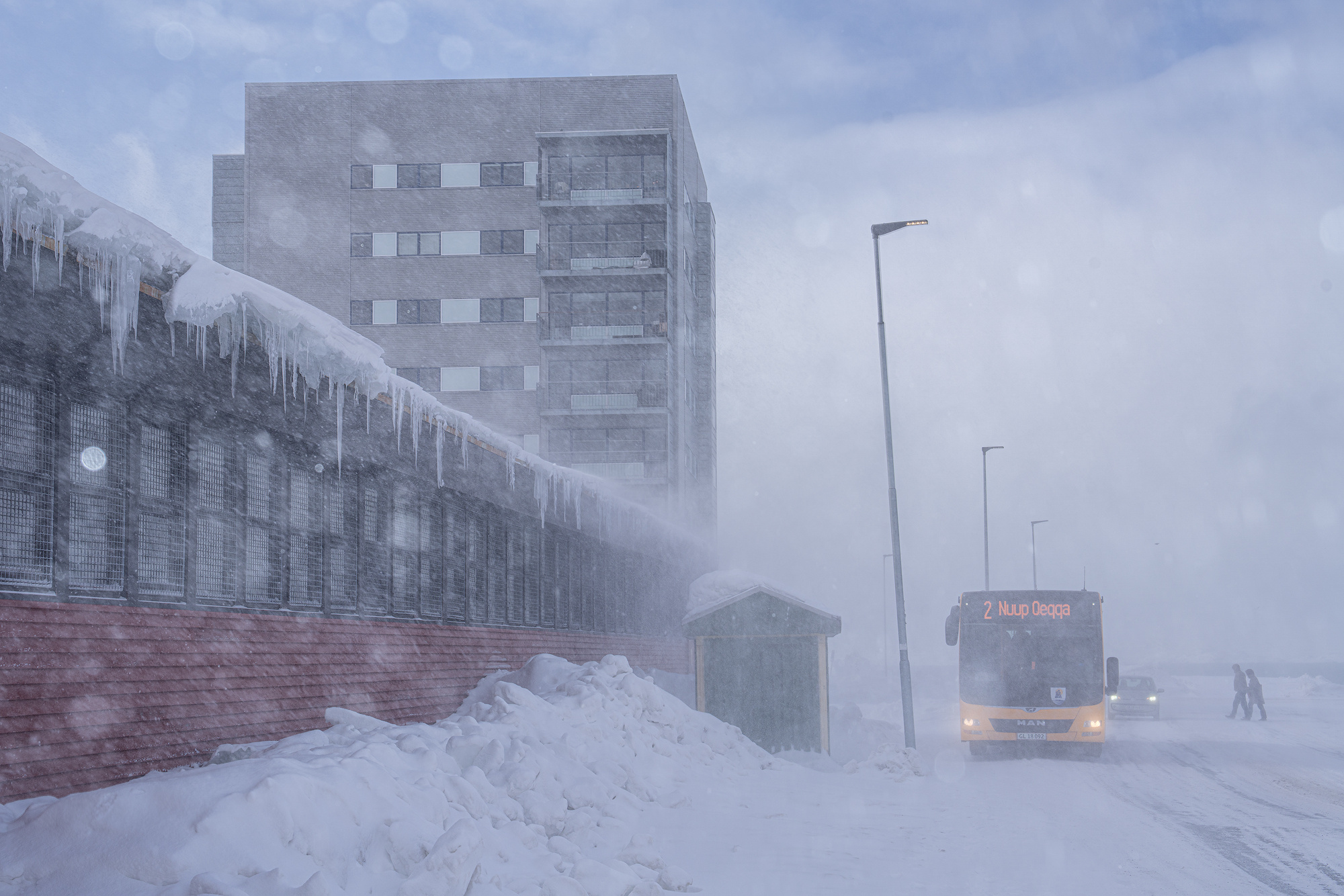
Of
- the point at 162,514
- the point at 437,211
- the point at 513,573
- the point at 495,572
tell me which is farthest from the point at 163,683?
the point at 437,211

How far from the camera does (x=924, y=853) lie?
35.4ft

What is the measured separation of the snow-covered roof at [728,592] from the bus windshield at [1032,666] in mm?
3042

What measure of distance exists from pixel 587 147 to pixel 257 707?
1450 inches

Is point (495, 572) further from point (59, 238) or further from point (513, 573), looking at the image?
point (59, 238)

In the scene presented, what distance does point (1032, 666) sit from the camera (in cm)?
2238

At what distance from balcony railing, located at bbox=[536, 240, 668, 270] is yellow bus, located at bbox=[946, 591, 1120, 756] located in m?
25.0

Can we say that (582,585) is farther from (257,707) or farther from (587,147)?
(587,147)

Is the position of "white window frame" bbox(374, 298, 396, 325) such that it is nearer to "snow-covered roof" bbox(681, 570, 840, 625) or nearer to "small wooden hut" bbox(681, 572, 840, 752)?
"snow-covered roof" bbox(681, 570, 840, 625)

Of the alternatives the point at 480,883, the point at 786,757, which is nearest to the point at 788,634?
the point at 786,757

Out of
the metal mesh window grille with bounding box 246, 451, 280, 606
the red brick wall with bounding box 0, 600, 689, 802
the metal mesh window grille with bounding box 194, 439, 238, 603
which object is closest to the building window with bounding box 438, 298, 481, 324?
the red brick wall with bounding box 0, 600, 689, 802

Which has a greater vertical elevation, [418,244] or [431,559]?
[418,244]

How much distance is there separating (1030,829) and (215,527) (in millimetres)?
8968

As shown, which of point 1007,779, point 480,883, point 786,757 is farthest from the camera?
point 786,757

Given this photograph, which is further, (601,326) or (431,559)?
(601,326)
